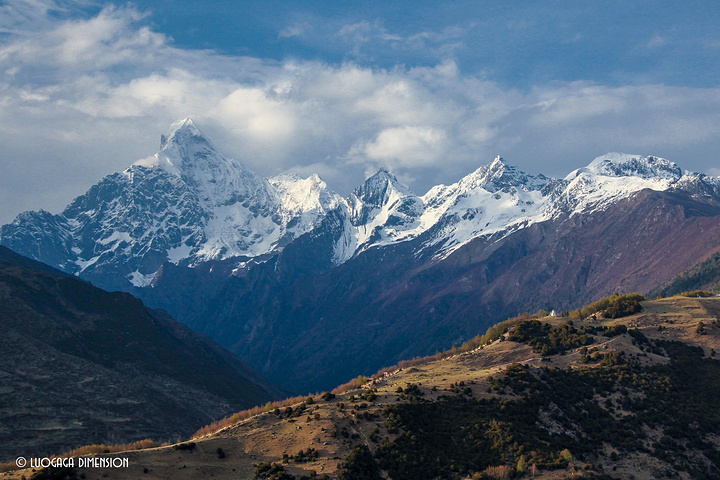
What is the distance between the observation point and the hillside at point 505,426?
111688mm

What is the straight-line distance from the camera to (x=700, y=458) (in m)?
126

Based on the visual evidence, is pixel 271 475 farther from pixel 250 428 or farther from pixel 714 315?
pixel 714 315

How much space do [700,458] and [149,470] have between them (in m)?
98.4

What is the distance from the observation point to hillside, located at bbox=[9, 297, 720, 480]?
366ft

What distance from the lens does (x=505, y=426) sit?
415 ft

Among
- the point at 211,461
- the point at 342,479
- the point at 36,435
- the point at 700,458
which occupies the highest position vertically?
the point at 36,435

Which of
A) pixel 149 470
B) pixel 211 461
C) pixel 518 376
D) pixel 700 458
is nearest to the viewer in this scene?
pixel 149 470

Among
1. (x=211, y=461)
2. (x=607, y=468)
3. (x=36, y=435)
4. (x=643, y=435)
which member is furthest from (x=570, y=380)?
(x=36, y=435)

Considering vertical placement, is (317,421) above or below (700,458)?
above

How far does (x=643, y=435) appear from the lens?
13138 cm

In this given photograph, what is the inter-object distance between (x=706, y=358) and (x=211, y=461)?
4884 inches

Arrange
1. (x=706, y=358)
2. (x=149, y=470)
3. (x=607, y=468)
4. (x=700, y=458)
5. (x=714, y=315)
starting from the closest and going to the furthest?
(x=149, y=470) → (x=607, y=468) → (x=700, y=458) → (x=706, y=358) → (x=714, y=315)

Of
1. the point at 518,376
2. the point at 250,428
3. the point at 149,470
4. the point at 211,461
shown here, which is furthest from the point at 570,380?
the point at 149,470

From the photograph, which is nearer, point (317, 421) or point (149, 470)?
point (149, 470)
